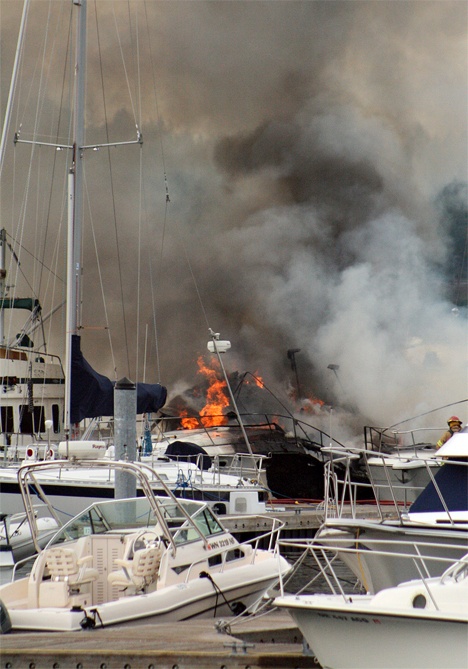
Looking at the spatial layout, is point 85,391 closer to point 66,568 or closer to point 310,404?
point 66,568

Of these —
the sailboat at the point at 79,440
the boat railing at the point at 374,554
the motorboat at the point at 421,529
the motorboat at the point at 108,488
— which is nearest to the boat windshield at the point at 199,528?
the boat railing at the point at 374,554

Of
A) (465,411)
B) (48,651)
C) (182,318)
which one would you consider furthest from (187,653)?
(182,318)

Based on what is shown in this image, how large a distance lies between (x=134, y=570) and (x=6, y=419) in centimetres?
1433

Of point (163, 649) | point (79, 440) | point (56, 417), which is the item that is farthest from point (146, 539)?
point (56, 417)

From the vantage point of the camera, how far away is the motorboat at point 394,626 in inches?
216

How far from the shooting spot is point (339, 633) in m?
5.80

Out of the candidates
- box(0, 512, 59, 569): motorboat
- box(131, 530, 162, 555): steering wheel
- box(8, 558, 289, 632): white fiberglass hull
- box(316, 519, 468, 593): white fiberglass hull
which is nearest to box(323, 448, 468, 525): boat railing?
box(316, 519, 468, 593): white fiberglass hull

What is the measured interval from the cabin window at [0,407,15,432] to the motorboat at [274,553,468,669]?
663 inches

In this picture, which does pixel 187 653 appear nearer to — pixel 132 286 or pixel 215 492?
pixel 215 492

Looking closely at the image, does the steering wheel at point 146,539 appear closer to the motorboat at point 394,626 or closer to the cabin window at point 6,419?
the motorboat at point 394,626

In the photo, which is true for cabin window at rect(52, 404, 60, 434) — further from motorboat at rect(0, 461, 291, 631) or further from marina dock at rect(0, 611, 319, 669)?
marina dock at rect(0, 611, 319, 669)

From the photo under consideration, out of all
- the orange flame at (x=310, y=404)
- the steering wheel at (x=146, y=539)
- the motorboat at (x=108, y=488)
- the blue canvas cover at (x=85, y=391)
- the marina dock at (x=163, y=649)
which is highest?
the orange flame at (x=310, y=404)

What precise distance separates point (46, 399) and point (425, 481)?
35.6 feet

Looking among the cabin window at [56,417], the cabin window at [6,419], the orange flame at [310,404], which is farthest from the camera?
the orange flame at [310,404]
